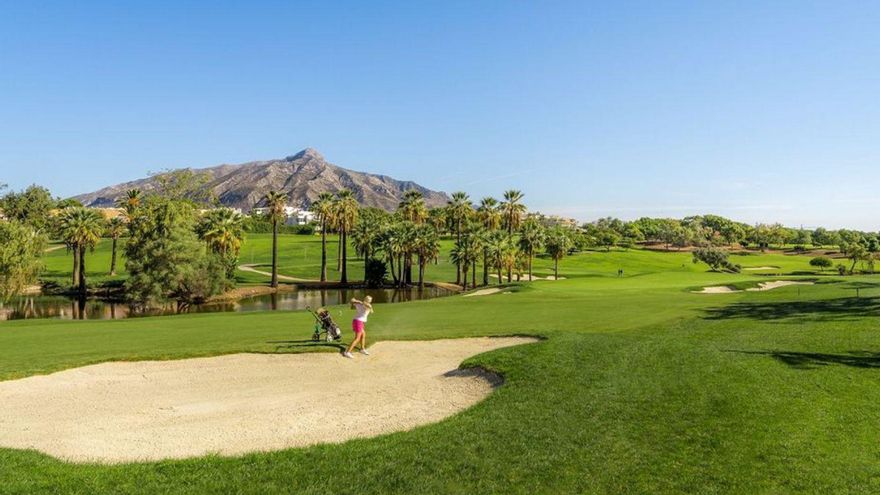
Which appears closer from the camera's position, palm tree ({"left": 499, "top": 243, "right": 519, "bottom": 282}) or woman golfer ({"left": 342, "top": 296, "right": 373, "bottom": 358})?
woman golfer ({"left": 342, "top": 296, "right": 373, "bottom": 358})

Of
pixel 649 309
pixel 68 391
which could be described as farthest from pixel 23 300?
pixel 649 309

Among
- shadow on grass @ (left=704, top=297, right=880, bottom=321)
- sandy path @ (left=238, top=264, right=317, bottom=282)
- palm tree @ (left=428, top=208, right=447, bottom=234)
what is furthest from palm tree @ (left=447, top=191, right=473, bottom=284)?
shadow on grass @ (left=704, top=297, right=880, bottom=321)

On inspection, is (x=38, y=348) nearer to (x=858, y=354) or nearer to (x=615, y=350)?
(x=615, y=350)

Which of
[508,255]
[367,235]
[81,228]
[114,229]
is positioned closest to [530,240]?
[508,255]

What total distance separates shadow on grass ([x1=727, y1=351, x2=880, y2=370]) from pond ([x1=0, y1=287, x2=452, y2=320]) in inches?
2102

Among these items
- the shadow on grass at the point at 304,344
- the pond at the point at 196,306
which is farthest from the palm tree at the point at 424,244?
the shadow on grass at the point at 304,344

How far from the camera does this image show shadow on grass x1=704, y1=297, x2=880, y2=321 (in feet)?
87.0

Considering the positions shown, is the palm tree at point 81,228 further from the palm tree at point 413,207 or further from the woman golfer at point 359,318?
the woman golfer at point 359,318

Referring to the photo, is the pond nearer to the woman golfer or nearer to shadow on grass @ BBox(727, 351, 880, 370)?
the woman golfer

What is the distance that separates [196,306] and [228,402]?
5844 centimetres

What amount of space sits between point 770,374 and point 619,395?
4876 millimetres

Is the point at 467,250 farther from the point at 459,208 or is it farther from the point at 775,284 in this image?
the point at 775,284

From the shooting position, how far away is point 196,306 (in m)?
68.1

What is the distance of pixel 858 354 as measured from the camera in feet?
56.9
